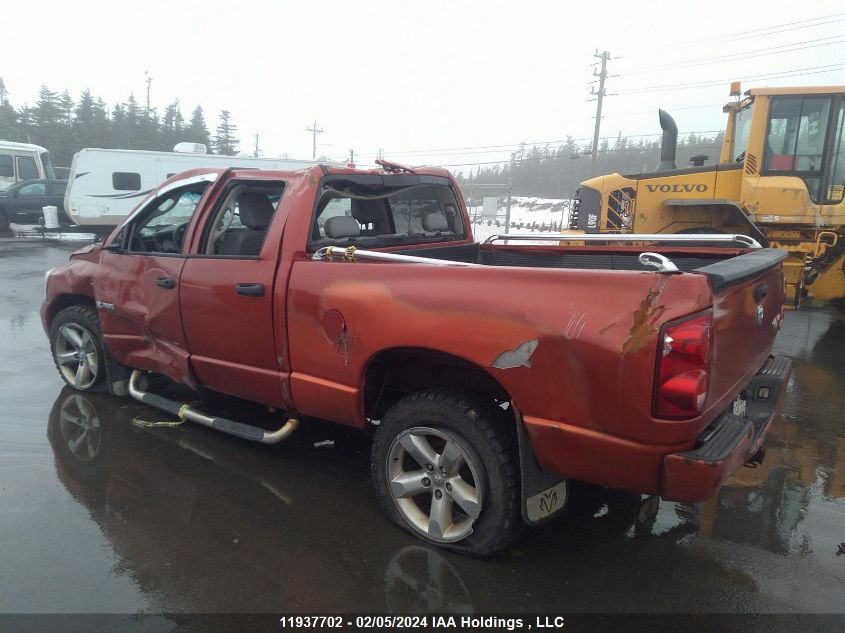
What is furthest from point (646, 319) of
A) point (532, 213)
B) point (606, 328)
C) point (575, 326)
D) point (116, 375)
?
point (532, 213)

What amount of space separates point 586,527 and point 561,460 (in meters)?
0.94


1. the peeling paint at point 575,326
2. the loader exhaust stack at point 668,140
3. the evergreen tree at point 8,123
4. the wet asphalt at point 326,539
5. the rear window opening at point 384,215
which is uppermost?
the evergreen tree at point 8,123

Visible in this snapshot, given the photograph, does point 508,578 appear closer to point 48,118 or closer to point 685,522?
point 685,522

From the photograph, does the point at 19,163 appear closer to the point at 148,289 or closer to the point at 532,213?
the point at 148,289

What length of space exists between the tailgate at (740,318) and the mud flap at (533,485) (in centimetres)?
74

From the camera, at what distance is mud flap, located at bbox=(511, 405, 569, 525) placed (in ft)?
8.52

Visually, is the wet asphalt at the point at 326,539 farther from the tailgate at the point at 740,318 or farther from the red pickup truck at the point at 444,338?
→ the tailgate at the point at 740,318

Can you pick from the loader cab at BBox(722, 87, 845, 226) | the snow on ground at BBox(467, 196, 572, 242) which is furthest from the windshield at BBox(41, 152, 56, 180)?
the loader cab at BBox(722, 87, 845, 226)

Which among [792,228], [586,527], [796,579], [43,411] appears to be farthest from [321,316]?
[792,228]

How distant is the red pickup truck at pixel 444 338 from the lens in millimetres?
2279

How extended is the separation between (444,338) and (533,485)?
0.74 m

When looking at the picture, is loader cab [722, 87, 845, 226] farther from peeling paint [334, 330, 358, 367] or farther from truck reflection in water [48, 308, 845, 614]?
peeling paint [334, 330, 358, 367]

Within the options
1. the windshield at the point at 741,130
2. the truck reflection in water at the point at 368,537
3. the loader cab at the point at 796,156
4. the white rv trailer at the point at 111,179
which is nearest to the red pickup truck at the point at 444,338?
the truck reflection in water at the point at 368,537

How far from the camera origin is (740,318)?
8.62 ft
